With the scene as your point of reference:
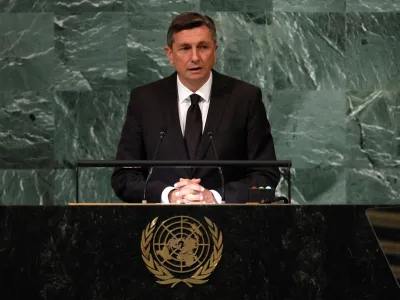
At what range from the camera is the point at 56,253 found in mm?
3748

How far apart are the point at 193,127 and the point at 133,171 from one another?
377 millimetres

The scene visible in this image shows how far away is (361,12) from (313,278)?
3452mm

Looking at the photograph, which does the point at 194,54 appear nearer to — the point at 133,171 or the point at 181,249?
the point at 133,171

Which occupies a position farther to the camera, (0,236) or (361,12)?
(361,12)

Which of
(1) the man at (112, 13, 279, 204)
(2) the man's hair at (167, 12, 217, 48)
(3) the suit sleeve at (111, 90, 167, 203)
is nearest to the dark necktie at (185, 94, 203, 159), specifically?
(1) the man at (112, 13, 279, 204)

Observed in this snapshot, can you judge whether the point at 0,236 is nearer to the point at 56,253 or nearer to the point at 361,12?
the point at 56,253

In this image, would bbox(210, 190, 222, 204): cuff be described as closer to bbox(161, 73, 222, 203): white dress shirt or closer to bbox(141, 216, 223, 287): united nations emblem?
bbox(161, 73, 222, 203): white dress shirt

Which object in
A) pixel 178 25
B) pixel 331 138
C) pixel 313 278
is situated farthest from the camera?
pixel 331 138

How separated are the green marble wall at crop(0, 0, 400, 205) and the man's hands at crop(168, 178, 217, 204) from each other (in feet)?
7.55

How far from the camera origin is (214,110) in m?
5.12

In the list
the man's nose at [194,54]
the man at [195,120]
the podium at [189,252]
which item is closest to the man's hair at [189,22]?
the man at [195,120]

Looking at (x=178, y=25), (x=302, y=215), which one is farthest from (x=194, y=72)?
(x=302, y=215)

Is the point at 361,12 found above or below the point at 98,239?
above

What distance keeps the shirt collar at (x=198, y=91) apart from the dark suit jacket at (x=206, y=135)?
0.02 m
